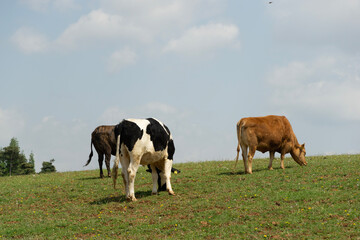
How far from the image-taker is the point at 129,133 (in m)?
15.5

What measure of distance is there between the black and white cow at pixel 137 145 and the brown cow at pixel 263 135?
4744mm

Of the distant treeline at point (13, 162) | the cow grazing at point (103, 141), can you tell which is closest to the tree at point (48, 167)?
the distant treeline at point (13, 162)

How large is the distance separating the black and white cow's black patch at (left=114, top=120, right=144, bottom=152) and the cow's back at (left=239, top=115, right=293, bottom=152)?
6.26 meters

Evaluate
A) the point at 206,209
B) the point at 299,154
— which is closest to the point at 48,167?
the point at 299,154

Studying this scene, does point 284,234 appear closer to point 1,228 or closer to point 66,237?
point 66,237

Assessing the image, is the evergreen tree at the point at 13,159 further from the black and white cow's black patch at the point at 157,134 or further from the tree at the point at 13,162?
the black and white cow's black patch at the point at 157,134

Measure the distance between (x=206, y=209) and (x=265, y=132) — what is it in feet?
24.5

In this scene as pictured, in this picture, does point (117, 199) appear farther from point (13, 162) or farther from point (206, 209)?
point (13, 162)

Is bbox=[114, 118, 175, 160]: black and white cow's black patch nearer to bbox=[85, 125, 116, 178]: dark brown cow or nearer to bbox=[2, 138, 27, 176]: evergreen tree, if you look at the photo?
bbox=[85, 125, 116, 178]: dark brown cow

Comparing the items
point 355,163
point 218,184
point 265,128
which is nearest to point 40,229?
point 218,184

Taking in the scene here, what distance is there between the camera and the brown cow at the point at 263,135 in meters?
19.9

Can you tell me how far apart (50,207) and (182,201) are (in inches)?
210

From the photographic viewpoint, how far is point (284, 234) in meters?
11.3

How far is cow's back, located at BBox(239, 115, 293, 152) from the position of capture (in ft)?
65.5
